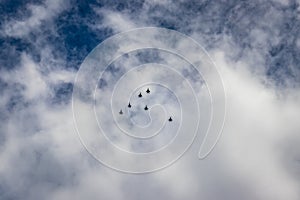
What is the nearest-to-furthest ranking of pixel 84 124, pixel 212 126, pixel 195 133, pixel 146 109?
pixel 146 109 < pixel 195 133 < pixel 84 124 < pixel 212 126

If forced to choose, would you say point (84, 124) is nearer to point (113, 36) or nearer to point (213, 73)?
point (113, 36)

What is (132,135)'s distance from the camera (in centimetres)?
11925

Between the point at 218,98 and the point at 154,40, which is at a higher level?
the point at 154,40

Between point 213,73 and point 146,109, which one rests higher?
point 213,73

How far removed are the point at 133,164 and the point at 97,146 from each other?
22053 millimetres

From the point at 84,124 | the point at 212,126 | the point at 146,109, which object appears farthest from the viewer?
the point at 212,126

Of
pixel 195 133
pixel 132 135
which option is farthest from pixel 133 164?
pixel 195 133

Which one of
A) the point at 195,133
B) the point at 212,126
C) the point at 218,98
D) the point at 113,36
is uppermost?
the point at 113,36

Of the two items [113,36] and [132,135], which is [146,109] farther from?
[113,36]

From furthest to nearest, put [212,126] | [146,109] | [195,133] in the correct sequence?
[212,126], [195,133], [146,109]

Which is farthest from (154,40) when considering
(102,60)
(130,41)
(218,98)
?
(218,98)

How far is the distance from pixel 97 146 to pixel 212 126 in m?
44.2

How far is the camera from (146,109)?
103375mm

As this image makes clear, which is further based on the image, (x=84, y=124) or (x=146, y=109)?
→ (x=84, y=124)
